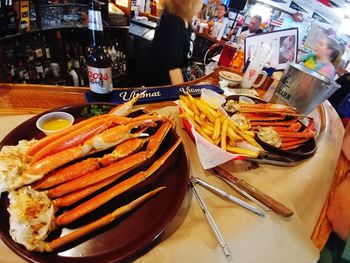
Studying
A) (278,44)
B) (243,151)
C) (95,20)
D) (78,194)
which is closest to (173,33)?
(278,44)

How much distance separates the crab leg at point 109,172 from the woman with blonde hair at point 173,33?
1.36m

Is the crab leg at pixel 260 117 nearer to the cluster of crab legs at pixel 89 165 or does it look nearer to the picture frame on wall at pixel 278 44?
the cluster of crab legs at pixel 89 165

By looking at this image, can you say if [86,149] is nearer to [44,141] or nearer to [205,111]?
[44,141]

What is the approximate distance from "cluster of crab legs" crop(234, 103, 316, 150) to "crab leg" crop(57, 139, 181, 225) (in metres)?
0.51

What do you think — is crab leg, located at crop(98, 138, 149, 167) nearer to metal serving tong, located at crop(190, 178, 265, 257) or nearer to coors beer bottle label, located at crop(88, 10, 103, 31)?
metal serving tong, located at crop(190, 178, 265, 257)

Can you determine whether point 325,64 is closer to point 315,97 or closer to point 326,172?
point 315,97

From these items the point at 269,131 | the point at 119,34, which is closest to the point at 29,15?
the point at 119,34

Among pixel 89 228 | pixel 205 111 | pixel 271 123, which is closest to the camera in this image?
pixel 89 228

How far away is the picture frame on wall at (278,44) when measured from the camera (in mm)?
1510

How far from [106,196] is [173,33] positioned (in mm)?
1631

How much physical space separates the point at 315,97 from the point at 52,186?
115 cm

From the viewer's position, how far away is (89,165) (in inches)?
23.2

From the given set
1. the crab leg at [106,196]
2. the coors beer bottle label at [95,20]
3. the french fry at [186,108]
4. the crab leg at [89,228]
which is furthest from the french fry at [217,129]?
the coors beer bottle label at [95,20]

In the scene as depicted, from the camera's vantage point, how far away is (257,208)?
2.11 feet
